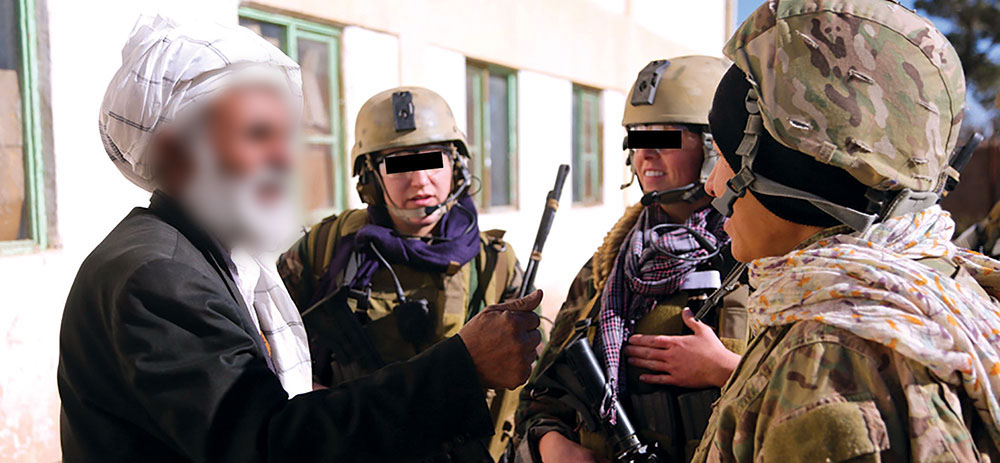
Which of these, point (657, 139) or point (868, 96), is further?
point (657, 139)

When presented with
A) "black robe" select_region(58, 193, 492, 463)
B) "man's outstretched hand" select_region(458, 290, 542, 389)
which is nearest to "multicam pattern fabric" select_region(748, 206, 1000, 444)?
"man's outstretched hand" select_region(458, 290, 542, 389)

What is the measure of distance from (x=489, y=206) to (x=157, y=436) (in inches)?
250

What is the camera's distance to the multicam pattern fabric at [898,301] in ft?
3.28

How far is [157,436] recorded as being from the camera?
1241mm

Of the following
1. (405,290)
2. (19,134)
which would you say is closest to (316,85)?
(19,134)

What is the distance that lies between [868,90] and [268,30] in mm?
4489

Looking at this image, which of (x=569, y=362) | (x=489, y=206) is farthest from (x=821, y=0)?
(x=489, y=206)

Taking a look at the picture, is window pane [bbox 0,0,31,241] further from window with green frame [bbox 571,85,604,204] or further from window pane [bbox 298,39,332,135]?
window with green frame [bbox 571,85,604,204]

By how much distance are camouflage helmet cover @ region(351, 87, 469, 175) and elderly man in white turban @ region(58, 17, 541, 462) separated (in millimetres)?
1627

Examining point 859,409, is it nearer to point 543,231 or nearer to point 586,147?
point 543,231

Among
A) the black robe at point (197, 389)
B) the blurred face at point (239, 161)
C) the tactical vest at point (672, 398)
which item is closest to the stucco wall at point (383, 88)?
the blurred face at point (239, 161)

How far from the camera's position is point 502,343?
4.43ft

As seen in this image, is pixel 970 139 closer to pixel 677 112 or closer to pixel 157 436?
pixel 677 112

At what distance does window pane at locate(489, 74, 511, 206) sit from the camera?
7637mm
